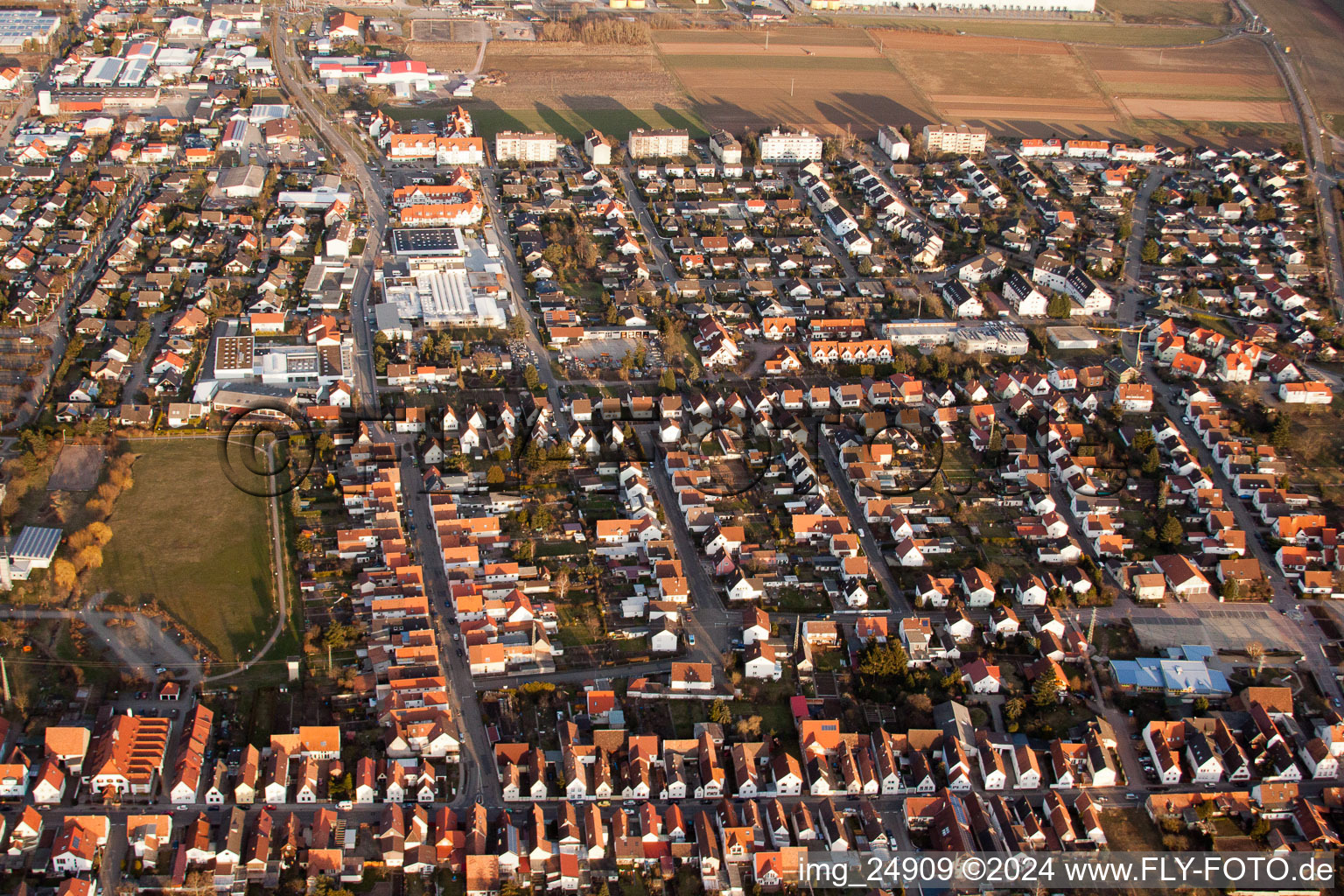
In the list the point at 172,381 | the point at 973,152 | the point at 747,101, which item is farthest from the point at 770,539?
the point at 747,101

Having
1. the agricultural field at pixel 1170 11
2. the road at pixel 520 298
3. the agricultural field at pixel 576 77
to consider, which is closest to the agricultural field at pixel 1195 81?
the agricultural field at pixel 1170 11

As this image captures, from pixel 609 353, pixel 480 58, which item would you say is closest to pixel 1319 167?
pixel 609 353

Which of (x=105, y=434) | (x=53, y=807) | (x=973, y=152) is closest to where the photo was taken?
(x=53, y=807)

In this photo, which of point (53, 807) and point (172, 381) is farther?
point (172, 381)

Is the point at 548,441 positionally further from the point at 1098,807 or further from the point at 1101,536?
the point at 1098,807

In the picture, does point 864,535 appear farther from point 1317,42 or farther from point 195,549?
point 1317,42

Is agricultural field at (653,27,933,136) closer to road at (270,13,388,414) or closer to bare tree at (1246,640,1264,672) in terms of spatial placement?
road at (270,13,388,414)

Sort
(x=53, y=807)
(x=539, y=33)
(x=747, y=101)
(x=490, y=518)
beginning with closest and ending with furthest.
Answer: (x=53, y=807)
(x=490, y=518)
(x=747, y=101)
(x=539, y=33)
